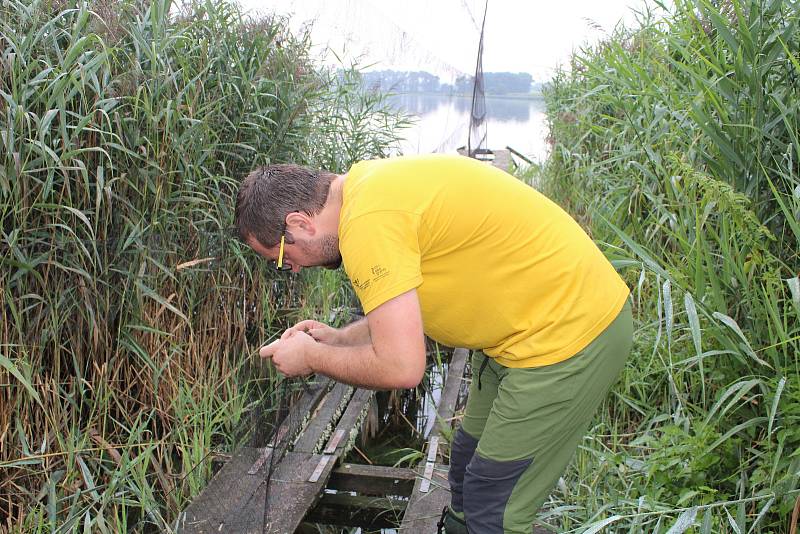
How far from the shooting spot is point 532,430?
1.86m

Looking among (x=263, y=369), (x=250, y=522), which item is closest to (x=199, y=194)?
(x=263, y=369)

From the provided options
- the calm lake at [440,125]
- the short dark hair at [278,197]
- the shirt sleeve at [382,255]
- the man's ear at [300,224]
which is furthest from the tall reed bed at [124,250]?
the calm lake at [440,125]

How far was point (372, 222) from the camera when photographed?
1.65 m

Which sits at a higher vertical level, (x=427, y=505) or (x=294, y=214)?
(x=294, y=214)

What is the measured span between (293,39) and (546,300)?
276 centimetres

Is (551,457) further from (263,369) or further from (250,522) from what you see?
(263,369)

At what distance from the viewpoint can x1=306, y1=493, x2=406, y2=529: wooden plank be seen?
10.1ft

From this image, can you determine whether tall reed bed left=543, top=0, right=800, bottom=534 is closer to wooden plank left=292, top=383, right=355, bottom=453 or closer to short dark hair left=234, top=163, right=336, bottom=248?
short dark hair left=234, top=163, right=336, bottom=248

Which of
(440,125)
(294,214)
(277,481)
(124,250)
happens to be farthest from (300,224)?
(440,125)

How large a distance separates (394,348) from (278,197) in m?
0.47

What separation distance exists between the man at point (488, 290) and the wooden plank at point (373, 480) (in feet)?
3.95

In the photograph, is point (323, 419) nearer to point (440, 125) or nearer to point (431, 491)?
point (431, 491)

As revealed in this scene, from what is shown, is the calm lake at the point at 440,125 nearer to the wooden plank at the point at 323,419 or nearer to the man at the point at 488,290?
the wooden plank at the point at 323,419

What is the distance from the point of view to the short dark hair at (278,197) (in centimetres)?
182
